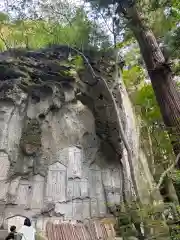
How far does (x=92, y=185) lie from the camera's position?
277 inches

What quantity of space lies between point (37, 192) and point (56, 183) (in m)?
0.48

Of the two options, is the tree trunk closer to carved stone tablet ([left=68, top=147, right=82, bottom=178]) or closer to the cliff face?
the cliff face

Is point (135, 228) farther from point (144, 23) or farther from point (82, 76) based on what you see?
point (82, 76)

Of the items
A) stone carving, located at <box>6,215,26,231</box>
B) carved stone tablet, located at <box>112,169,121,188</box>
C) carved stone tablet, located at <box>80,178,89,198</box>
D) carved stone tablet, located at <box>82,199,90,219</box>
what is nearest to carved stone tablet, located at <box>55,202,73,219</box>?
carved stone tablet, located at <box>82,199,90,219</box>

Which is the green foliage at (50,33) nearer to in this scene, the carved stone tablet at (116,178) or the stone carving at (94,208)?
the carved stone tablet at (116,178)

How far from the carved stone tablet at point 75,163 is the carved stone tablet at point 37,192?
0.71 meters

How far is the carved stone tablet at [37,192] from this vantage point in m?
6.37

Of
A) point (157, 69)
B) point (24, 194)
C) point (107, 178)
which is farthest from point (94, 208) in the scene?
point (157, 69)

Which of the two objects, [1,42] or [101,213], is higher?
[1,42]

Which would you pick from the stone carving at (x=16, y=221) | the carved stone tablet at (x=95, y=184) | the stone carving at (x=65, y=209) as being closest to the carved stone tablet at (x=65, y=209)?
the stone carving at (x=65, y=209)

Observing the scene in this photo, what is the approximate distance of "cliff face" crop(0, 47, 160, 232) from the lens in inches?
255

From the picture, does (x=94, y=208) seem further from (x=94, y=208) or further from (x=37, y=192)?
(x=37, y=192)

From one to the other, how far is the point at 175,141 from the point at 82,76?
4.26 metres

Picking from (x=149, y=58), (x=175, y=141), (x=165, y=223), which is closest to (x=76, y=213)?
(x=165, y=223)
